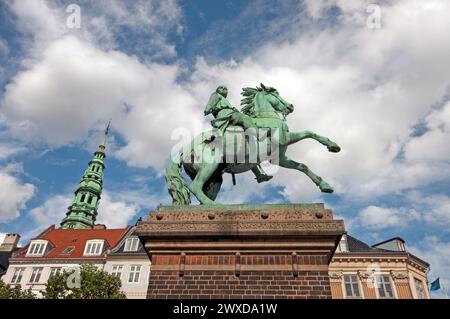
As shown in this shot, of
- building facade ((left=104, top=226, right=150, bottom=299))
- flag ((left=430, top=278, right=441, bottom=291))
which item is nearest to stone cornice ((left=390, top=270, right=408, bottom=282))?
flag ((left=430, top=278, right=441, bottom=291))

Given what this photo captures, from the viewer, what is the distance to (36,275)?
120 ft

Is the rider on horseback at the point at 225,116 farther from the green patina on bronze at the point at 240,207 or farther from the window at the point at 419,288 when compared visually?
the window at the point at 419,288

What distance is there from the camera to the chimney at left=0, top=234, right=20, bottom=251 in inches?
1966

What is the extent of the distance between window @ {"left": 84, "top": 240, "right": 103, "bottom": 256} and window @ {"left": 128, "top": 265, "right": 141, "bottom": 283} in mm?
5155

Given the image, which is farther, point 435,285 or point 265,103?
point 435,285

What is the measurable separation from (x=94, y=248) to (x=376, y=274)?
26560 millimetres

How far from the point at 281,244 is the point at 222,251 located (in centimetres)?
109

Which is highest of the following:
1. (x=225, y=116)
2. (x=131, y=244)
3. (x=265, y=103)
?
(x=131, y=244)

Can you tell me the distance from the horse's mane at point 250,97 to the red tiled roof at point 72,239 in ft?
104

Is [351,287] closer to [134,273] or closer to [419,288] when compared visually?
[419,288]

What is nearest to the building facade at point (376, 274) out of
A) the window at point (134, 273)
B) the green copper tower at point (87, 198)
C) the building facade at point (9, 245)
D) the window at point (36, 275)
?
the window at point (134, 273)

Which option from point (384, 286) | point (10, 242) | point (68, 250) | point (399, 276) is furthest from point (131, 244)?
point (10, 242)

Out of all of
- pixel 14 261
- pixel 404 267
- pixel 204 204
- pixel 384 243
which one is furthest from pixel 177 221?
pixel 14 261
